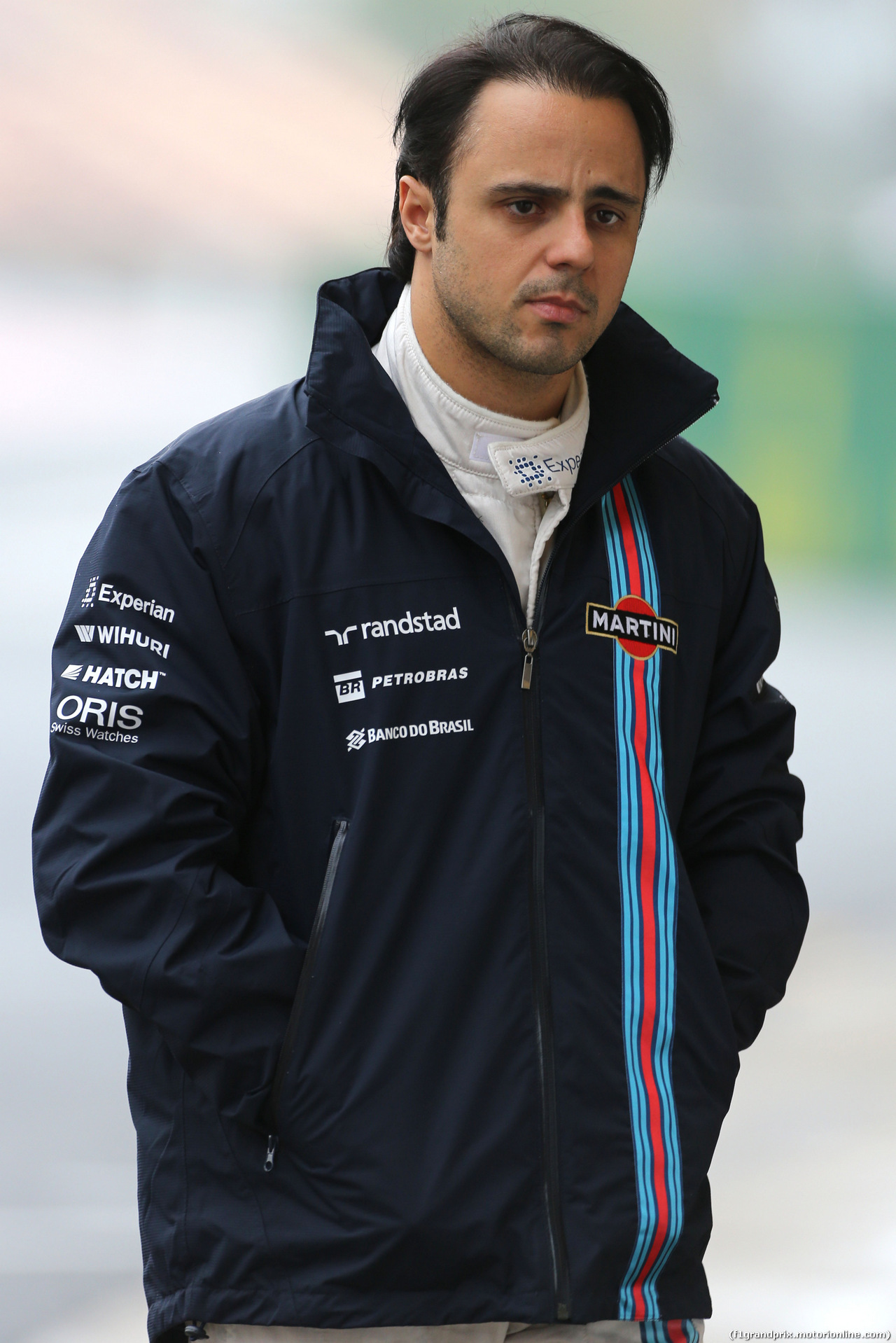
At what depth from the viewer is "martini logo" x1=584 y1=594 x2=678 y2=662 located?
155cm

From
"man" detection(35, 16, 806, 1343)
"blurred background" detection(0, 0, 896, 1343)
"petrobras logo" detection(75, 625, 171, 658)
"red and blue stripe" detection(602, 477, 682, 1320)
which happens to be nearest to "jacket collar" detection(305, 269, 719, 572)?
"man" detection(35, 16, 806, 1343)

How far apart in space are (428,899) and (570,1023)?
0.17 metres

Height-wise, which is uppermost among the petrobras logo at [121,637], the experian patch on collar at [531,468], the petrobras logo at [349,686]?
the experian patch on collar at [531,468]

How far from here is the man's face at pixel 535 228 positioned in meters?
1.54

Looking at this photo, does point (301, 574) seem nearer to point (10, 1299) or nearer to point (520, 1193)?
point (520, 1193)

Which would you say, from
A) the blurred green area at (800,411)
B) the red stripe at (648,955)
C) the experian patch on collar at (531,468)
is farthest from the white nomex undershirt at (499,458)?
the blurred green area at (800,411)

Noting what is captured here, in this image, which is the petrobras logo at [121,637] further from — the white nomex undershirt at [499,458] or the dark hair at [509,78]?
the dark hair at [509,78]

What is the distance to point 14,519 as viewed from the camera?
2521mm

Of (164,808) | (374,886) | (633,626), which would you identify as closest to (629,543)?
(633,626)

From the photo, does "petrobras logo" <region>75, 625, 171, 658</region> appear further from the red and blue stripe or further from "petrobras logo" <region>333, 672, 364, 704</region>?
the red and blue stripe

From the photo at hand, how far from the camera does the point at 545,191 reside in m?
1.53

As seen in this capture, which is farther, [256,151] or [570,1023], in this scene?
[256,151]

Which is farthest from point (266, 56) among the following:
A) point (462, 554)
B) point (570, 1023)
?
point (570, 1023)

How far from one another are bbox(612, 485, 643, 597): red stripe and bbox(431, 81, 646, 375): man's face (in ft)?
0.53
